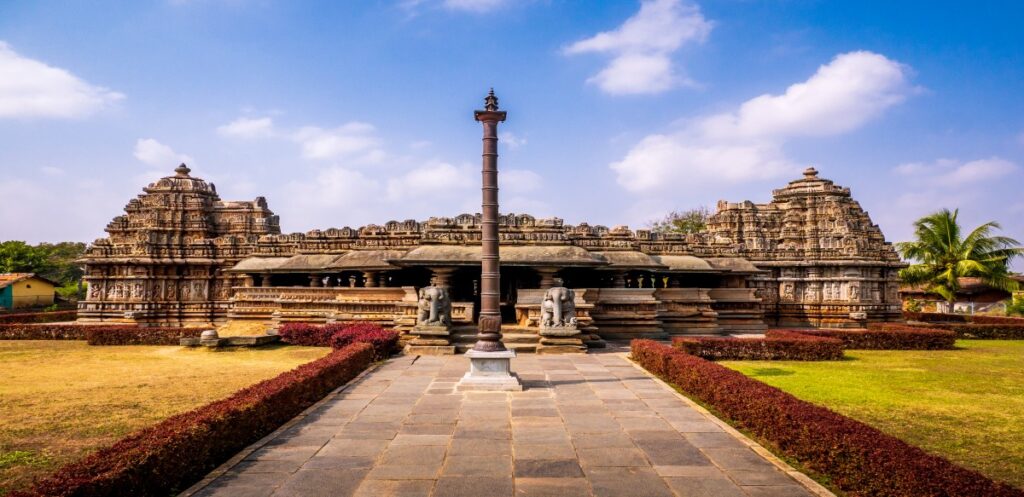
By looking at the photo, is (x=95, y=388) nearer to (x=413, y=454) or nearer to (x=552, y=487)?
(x=413, y=454)

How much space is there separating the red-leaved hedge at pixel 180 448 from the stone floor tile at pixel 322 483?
0.87 metres

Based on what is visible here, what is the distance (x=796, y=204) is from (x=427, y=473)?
26.8 m

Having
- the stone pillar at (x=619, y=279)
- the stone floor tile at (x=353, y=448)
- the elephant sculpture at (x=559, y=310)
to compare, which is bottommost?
the stone floor tile at (x=353, y=448)

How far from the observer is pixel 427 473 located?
5633 millimetres

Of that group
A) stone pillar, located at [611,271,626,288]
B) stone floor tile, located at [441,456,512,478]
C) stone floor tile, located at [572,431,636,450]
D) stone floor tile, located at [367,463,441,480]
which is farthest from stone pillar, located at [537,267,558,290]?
stone floor tile, located at [367,463,441,480]

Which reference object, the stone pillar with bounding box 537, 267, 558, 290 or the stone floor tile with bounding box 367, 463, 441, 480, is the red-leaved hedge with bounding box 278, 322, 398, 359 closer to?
the stone pillar with bounding box 537, 267, 558, 290

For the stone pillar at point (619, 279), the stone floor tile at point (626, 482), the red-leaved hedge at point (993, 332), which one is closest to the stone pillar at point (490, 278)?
the stone floor tile at point (626, 482)

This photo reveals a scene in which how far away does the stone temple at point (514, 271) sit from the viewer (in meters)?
16.7

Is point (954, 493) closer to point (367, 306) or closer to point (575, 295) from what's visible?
point (575, 295)

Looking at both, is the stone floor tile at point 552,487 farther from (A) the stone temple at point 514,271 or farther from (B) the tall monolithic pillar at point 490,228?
(A) the stone temple at point 514,271

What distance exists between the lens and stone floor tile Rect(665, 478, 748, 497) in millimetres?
5129

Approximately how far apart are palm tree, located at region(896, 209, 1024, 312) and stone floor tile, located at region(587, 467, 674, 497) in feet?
94.2

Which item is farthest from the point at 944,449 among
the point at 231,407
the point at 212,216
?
the point at 212,216

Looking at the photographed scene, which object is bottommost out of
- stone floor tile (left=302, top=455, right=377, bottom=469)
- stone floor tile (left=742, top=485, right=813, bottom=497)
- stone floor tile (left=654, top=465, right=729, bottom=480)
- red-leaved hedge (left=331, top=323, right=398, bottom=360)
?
stone floor tile (left=742, top=485, right=813, bottom=497)
